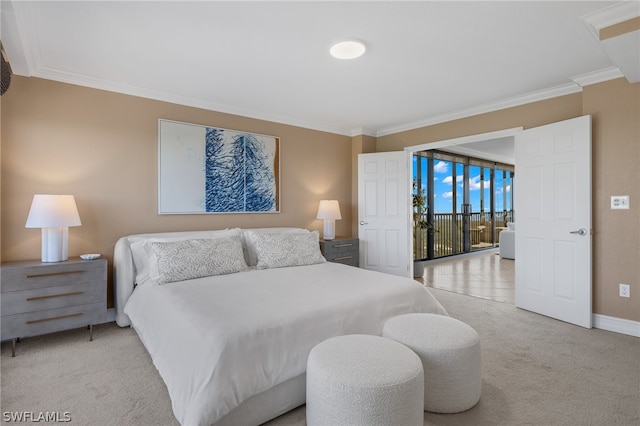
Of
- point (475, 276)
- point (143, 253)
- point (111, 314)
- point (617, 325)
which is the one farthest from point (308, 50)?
point (475, 276)

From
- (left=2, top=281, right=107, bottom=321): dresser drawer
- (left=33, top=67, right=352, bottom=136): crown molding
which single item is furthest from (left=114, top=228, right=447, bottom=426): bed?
(left=33, top=67, right=352, bottom=136): crown molding

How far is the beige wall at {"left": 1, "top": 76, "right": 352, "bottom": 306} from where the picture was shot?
2836 mm

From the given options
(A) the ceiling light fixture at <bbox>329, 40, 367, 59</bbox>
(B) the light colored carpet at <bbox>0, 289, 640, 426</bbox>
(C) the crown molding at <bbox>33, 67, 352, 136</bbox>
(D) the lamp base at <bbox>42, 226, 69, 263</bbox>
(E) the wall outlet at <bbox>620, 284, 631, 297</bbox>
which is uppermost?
(A) the ceiling light fixture at <bbox>329, 40, 367, 59</bbox>

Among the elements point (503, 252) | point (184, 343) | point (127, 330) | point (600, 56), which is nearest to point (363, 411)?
point (184, 343)

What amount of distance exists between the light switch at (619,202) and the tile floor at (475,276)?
1.59 meters

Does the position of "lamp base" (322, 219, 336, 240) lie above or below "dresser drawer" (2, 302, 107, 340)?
above

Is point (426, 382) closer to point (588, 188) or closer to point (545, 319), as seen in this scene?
point (545, 319)

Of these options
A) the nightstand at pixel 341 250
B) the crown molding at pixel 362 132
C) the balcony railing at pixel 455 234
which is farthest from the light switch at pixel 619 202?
the balcony railing at pixel 455 234

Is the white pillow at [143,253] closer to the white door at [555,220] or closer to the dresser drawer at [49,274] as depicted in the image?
the dresser drawer at [49,274]

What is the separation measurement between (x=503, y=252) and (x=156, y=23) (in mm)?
7840

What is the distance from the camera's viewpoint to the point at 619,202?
3006 mm

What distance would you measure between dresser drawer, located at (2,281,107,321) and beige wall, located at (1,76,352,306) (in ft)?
1.59

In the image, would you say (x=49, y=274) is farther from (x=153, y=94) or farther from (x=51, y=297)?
(x=153, y=94)

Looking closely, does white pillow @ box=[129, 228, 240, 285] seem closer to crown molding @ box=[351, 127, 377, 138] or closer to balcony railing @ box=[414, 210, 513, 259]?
crown molding @ box=[351, 127, 377, 138]
